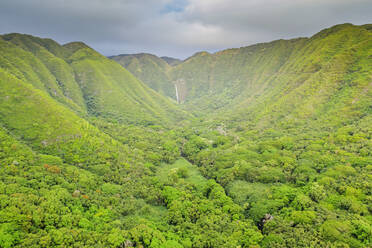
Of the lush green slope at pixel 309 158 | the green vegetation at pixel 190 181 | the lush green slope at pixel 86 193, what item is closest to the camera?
the lush green slope at pixel 86 193

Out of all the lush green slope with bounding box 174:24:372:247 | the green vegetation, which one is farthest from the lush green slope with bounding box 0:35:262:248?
the lush green slope with bounding box 174:24:372:247

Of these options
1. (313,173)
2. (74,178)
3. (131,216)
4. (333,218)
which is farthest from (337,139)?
(74,178)

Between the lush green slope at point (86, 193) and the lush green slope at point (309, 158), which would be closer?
the lush green slope at point (86, 193)

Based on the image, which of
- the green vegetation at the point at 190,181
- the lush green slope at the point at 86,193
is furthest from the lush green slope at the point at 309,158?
the lush green slope at the point at 86,193

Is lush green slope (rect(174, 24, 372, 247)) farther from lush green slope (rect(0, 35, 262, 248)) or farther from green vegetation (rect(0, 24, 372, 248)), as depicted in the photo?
lush green slope (rect(0, 35, 262, 248))

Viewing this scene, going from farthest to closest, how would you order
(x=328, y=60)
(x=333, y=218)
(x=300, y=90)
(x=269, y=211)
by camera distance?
(x=328, y=60), (x=300, y=90), (x=269, y=211), (x=333, y=218)

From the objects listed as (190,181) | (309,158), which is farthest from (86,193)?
(309,158)

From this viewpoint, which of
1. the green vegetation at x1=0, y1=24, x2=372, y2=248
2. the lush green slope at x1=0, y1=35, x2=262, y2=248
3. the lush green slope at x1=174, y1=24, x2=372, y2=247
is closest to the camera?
the lush green slope at x1=0, y1=35, x2=262, y2=248

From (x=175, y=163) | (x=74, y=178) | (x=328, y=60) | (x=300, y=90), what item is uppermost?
(x=328, y=60)

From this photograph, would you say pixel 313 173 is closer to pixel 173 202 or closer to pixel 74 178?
pixel 173 202

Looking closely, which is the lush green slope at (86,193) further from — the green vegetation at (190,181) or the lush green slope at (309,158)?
the lush green slope at (309,158)

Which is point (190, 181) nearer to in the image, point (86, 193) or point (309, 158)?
point (86, 193)
